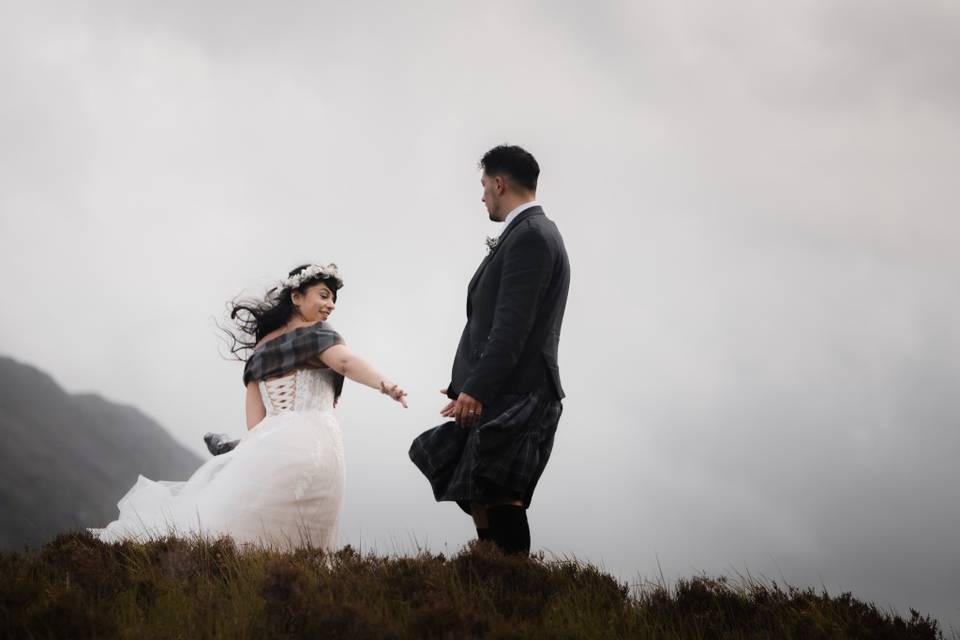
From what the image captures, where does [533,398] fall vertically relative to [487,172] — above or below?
below

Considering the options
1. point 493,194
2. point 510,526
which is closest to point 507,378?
point 510,526

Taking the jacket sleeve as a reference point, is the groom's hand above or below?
below

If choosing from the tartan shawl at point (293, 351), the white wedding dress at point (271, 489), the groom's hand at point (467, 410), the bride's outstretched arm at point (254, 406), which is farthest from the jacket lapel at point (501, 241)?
the bride's outstretched arm at point (254, 406)

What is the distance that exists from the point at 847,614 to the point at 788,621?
319mm

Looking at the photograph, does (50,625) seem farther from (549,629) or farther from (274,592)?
(549,629)

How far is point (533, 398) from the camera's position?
5289 millimetres

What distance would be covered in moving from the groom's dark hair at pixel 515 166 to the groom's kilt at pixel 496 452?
1.43 metres

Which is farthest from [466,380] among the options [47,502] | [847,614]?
[47,502]

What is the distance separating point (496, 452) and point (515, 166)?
1931 millimetres

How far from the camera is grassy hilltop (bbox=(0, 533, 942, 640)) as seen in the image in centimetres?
387

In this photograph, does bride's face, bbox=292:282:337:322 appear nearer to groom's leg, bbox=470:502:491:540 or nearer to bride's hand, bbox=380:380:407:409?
bride's hand, bbox=380:380:407:409

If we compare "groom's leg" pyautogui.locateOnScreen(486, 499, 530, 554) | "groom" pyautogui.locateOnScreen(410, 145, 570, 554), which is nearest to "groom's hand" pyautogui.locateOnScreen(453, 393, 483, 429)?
"groom" pyautogui.locateOnScreen(410, 145, 570, 554)

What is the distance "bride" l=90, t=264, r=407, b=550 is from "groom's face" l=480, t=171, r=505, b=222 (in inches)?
58.6

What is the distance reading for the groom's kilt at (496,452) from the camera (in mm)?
5137
